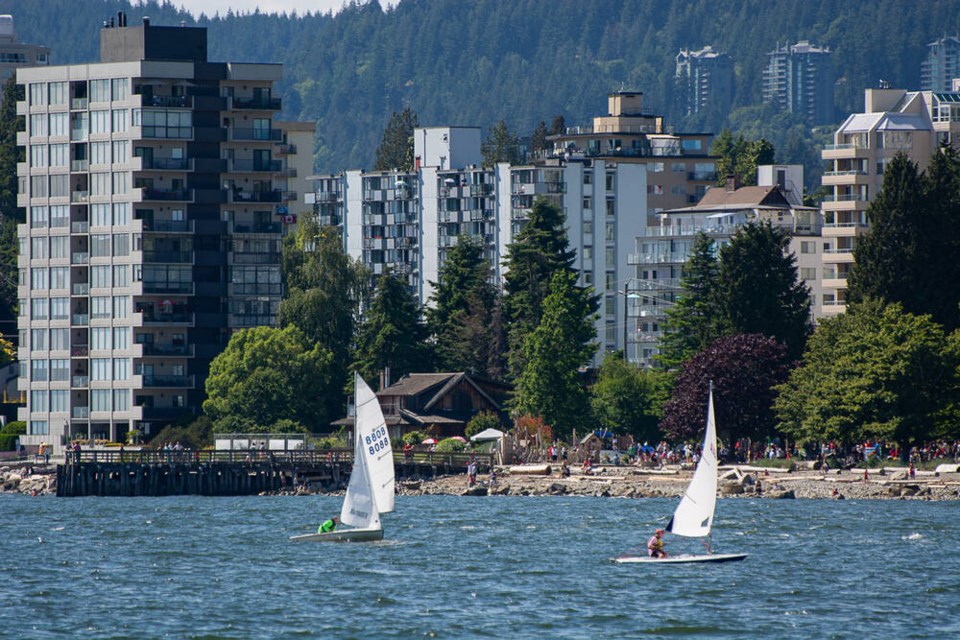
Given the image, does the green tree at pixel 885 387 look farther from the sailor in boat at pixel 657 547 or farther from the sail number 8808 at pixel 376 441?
the sailor in boat at pixel 657 547

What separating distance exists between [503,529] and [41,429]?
76807 millimetres

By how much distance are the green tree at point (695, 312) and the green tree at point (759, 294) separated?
1.96 m

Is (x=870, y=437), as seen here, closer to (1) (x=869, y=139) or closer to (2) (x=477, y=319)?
(2) (x=477, y=319)

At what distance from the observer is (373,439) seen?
287 ft

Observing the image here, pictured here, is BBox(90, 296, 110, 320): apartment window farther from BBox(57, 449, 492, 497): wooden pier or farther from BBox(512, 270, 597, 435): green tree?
BBox(512, 270, 597, 435): green tree

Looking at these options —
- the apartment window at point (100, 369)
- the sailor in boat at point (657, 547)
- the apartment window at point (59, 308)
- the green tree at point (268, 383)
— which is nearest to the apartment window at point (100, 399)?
the apartment window at point (100, 369)

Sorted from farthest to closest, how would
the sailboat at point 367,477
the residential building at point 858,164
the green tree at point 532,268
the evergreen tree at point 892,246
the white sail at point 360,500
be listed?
1. the residential building at point 858,164
2. the green tree at point 532,268
3. the evergreen tree at point 892,246
4. the sailboat at point 367,477
5. the white sail at point 360,500

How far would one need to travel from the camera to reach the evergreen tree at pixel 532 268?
15700 centimetres

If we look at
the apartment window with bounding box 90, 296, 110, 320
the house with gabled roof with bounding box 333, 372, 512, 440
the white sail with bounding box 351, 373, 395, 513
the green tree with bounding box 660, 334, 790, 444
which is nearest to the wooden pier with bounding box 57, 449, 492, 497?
the house with gabled roof with bounding box 333, 372, 512, 440

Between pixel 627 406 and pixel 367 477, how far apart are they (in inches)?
2561

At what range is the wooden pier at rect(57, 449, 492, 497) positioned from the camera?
129m

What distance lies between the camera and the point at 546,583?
2987 inches

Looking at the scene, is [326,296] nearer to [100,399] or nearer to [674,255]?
[100,399]

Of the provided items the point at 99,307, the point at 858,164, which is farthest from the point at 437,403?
the point at 858,164
